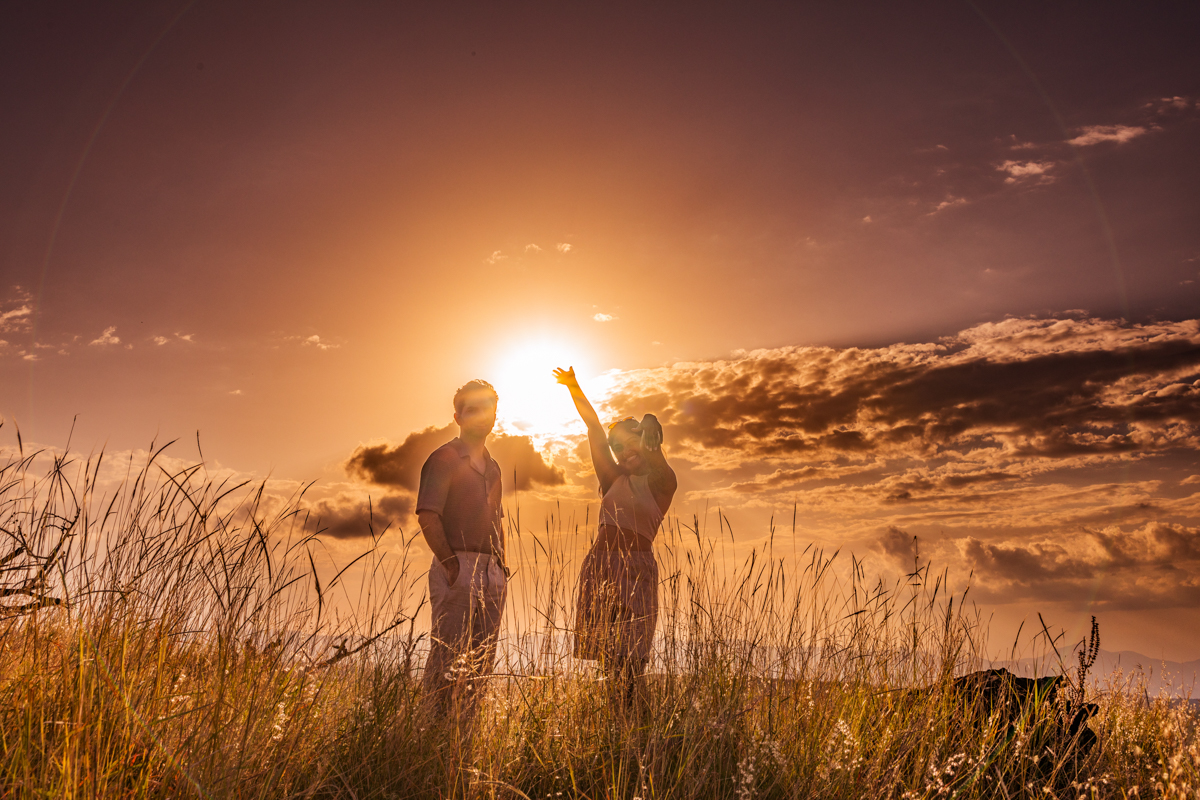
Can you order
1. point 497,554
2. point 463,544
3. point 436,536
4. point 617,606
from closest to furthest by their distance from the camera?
point 436,536 < point 463,544 < point 497,554 < point 617,606

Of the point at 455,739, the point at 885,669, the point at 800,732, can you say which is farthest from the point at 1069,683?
the point at 455,739

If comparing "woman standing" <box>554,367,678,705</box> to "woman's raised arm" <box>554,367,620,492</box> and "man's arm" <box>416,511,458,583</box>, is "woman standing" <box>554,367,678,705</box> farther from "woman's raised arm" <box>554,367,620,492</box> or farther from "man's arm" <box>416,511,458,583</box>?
"man's arm" <box>416,511,458,583</box>

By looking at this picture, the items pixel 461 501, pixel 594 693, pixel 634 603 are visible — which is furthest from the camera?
pixel 634 603

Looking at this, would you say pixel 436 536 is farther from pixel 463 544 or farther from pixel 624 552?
pixel 624 552

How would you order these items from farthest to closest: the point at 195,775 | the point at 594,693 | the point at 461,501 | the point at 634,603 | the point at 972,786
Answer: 1. the point at 634,603
2. the point at 461,501
3. the point at 594,693
4. the point at 972,786
5. the point at 195,775

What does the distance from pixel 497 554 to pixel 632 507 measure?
85 cm

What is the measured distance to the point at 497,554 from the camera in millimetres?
3750

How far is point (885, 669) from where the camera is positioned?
424cm

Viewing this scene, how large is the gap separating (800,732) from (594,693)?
3.29 feet

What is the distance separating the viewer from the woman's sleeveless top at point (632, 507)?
4.09 metres

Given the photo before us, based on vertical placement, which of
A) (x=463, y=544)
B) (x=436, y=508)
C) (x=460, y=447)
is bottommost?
(x=463, y=544)

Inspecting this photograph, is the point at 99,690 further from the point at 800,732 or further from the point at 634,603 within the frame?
the point at 800,732

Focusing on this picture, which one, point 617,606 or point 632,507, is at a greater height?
point 632,507

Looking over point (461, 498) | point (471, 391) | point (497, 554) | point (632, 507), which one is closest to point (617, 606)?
point (632, 507)
